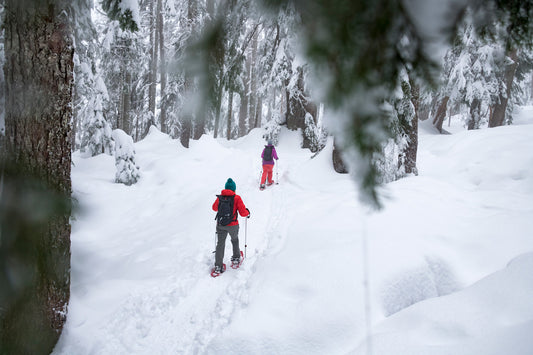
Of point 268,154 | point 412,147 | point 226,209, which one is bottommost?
point 226,209

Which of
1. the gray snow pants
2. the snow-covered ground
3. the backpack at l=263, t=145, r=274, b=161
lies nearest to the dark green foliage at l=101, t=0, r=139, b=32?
the snow-covered ground

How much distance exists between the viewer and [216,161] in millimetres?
14500

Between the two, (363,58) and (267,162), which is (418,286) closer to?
(363,58)

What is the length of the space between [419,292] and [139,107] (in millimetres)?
25007

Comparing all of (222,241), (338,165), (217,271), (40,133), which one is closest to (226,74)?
(40,133)

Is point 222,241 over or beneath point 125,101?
beneath

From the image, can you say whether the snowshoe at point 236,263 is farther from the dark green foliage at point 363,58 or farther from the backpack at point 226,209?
the dark green foliage at point 363,58

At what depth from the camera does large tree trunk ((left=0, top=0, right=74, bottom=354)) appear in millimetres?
3135

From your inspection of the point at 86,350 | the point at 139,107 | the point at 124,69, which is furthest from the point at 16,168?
the point at 139,107

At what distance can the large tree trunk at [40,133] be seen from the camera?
3.13 m

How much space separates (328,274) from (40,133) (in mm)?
4337

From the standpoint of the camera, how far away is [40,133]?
348 cm

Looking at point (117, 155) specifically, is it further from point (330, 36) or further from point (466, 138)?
point (466, 138)

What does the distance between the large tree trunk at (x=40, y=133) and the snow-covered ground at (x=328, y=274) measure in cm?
45
